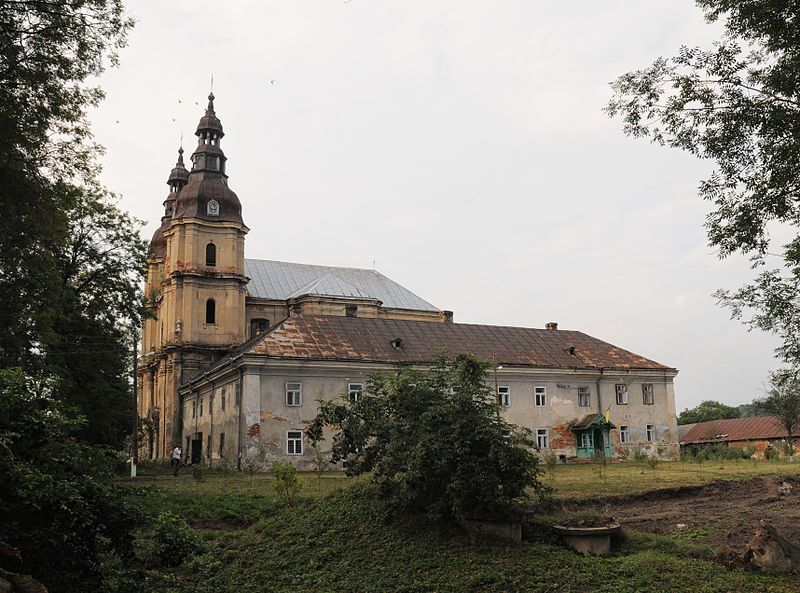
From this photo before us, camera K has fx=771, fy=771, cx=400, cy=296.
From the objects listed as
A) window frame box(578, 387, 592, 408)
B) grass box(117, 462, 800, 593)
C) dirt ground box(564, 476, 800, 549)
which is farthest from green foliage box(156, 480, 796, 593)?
window frame box(578, 387, 592, 408)

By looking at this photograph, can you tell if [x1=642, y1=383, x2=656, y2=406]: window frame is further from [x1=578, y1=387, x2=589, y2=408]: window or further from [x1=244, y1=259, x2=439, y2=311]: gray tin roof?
[x1=244, y1=259, x2=439, y2=311]: gray tin roof

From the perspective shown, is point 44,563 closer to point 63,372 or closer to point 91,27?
point 91,27

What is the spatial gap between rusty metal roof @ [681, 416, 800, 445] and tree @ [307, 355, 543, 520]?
150 feet

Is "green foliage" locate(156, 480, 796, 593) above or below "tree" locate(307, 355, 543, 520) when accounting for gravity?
below

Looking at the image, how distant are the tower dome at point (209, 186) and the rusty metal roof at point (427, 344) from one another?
15230 millimetres

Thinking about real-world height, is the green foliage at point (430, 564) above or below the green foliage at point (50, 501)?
below

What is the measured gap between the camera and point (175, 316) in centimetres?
4597

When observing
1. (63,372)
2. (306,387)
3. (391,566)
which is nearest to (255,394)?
(306,387)

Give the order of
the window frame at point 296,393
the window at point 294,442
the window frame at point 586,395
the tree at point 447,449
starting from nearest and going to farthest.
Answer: the tree at point 447,449
the window at point 294,442
the window frame at point 296,393
the window frame at point 586,395

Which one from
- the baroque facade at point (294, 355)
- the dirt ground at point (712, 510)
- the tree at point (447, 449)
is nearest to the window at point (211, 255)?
the baroque facade at point (294, 355)

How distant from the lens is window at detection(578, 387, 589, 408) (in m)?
37.0

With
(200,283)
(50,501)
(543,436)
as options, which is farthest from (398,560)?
(200,283)

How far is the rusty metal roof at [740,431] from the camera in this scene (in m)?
54.4

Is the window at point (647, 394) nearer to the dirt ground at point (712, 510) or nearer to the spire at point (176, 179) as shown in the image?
the dirt ground at point (712, 510)
